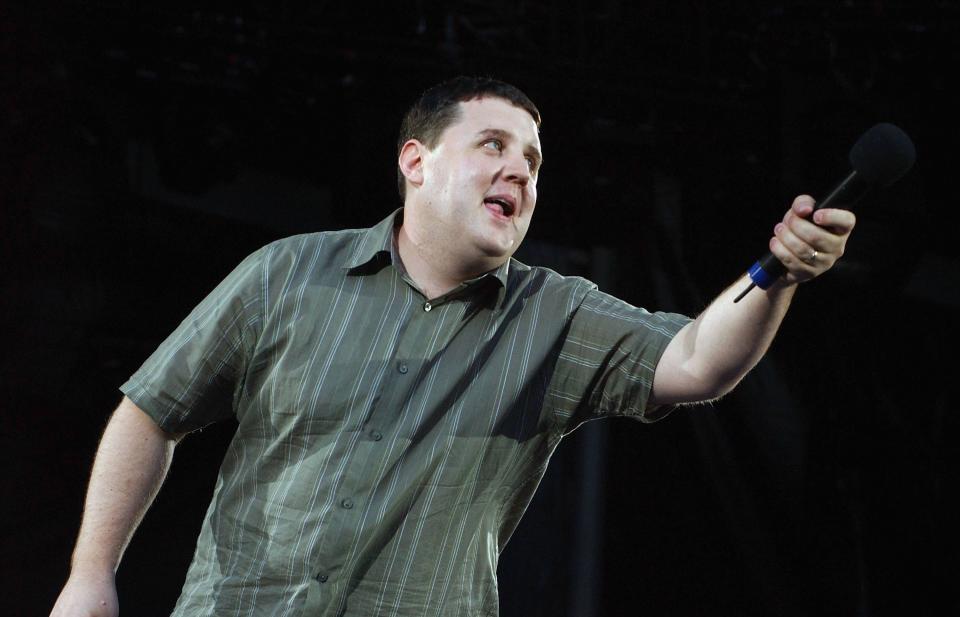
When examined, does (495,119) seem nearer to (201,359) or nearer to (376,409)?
(376,409)

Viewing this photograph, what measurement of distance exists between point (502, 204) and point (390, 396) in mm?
434

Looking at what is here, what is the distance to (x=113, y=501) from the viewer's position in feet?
5.49

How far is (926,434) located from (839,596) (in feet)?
2.87

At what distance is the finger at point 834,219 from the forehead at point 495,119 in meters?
0.73

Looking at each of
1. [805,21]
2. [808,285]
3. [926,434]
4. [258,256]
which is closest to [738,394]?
[808,285]

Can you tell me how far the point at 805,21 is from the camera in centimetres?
413

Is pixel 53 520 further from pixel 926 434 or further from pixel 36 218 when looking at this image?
pixel 926 434

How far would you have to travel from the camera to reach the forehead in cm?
182

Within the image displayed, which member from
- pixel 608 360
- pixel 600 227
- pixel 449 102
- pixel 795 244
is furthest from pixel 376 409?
pixel 600 227

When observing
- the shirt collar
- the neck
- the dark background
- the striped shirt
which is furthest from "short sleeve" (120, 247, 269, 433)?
the dark background

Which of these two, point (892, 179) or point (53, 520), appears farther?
point (53, 520)

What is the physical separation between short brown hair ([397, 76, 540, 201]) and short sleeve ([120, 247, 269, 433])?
18.2 inches

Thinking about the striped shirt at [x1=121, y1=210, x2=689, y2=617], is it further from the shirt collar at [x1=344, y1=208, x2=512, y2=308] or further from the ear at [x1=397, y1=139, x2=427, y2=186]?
the ear at [x1=397, y1=139, x2=427, y2=186]

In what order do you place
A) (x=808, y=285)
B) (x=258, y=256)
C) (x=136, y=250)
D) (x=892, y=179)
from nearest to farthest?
(x=892, y=179)
(x=258, y=256)
(x=136, y=250)
(x=808, y=285)
